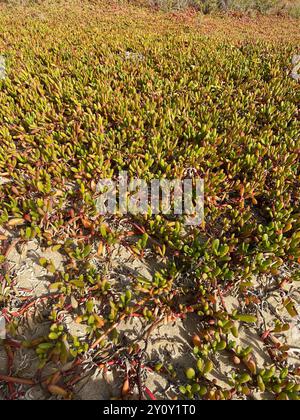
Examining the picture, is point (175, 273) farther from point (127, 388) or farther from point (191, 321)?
point (127, 388)

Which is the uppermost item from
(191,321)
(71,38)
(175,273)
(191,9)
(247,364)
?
(191,9)

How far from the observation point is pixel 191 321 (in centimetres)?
291

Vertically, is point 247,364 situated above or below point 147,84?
below

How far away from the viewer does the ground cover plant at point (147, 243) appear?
2.54 meters

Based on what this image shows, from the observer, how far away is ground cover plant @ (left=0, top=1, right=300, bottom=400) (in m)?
2.54

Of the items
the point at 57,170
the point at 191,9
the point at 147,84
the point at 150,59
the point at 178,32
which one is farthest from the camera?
the point at 191,9

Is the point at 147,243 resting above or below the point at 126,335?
above

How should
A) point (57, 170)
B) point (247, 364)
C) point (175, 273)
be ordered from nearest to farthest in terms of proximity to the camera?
point (247, 364) → point (175, 273) → point (57, 170)

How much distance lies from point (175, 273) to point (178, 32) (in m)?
10.7

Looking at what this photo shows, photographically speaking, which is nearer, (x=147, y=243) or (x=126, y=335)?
(x=126, y=335)

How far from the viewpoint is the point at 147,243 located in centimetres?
358

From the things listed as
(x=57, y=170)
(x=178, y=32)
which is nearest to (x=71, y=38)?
(x=178, y=32)

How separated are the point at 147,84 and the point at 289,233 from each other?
14.2ft
